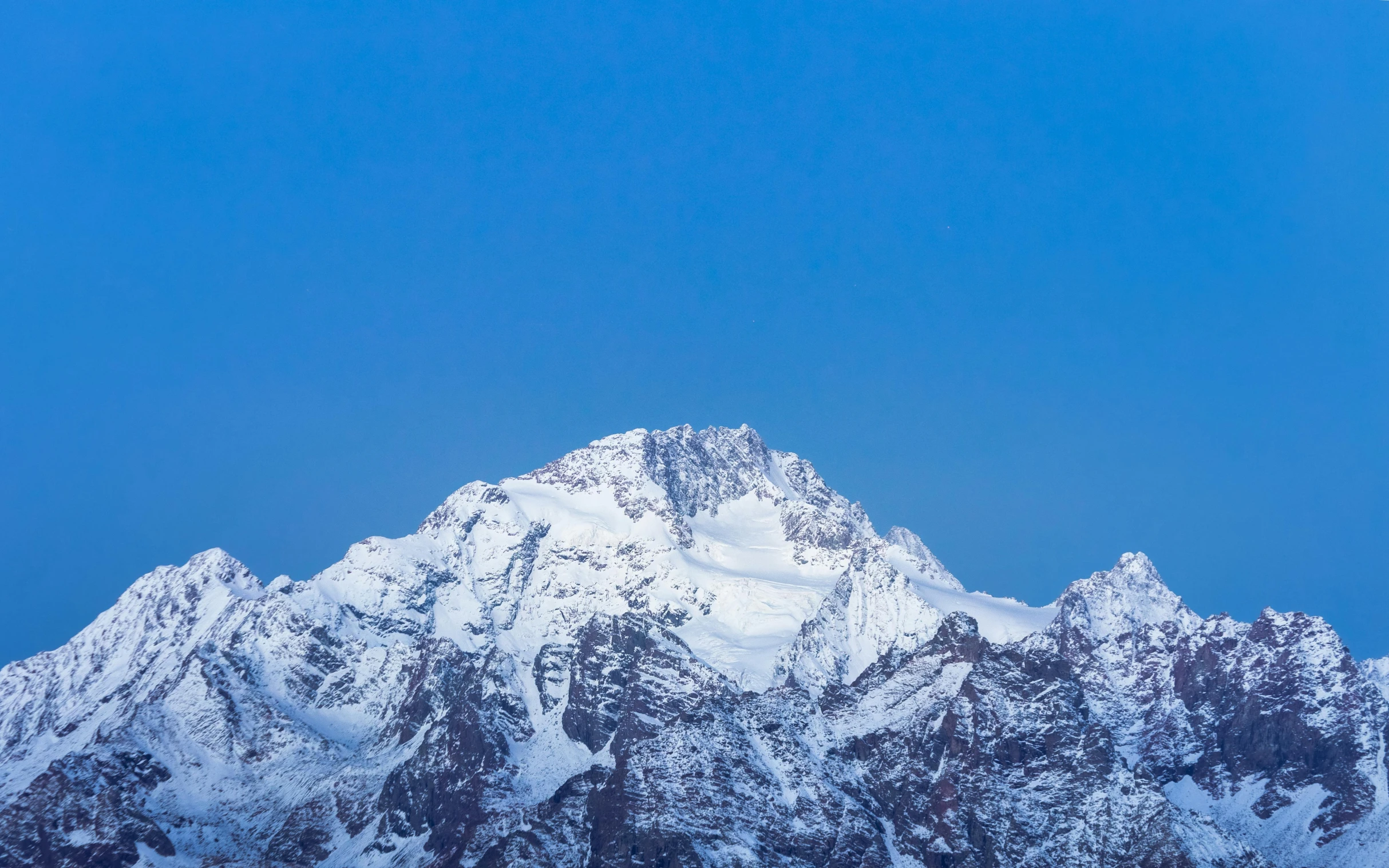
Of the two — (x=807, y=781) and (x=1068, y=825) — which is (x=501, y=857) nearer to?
(x=807, y=781)

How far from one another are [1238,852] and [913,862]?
3580 cm

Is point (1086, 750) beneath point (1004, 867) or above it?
above

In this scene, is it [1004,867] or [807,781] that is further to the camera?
[807,781]

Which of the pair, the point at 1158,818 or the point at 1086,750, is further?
the point at 1086,750

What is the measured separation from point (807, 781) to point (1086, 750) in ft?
111

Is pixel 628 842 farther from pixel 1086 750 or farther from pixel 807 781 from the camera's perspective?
pixel 1086 750

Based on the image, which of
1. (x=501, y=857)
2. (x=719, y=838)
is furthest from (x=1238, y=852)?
(x=501, y=857)

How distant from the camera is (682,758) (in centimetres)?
19550

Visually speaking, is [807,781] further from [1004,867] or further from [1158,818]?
[1158,818]

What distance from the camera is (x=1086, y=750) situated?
199250 millimetres

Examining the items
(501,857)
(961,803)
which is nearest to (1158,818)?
(961,803)

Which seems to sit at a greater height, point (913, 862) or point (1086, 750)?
point (1086, 750)

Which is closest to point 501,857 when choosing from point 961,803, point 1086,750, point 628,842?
point 628,842

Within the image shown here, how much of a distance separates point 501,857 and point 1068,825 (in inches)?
2560
